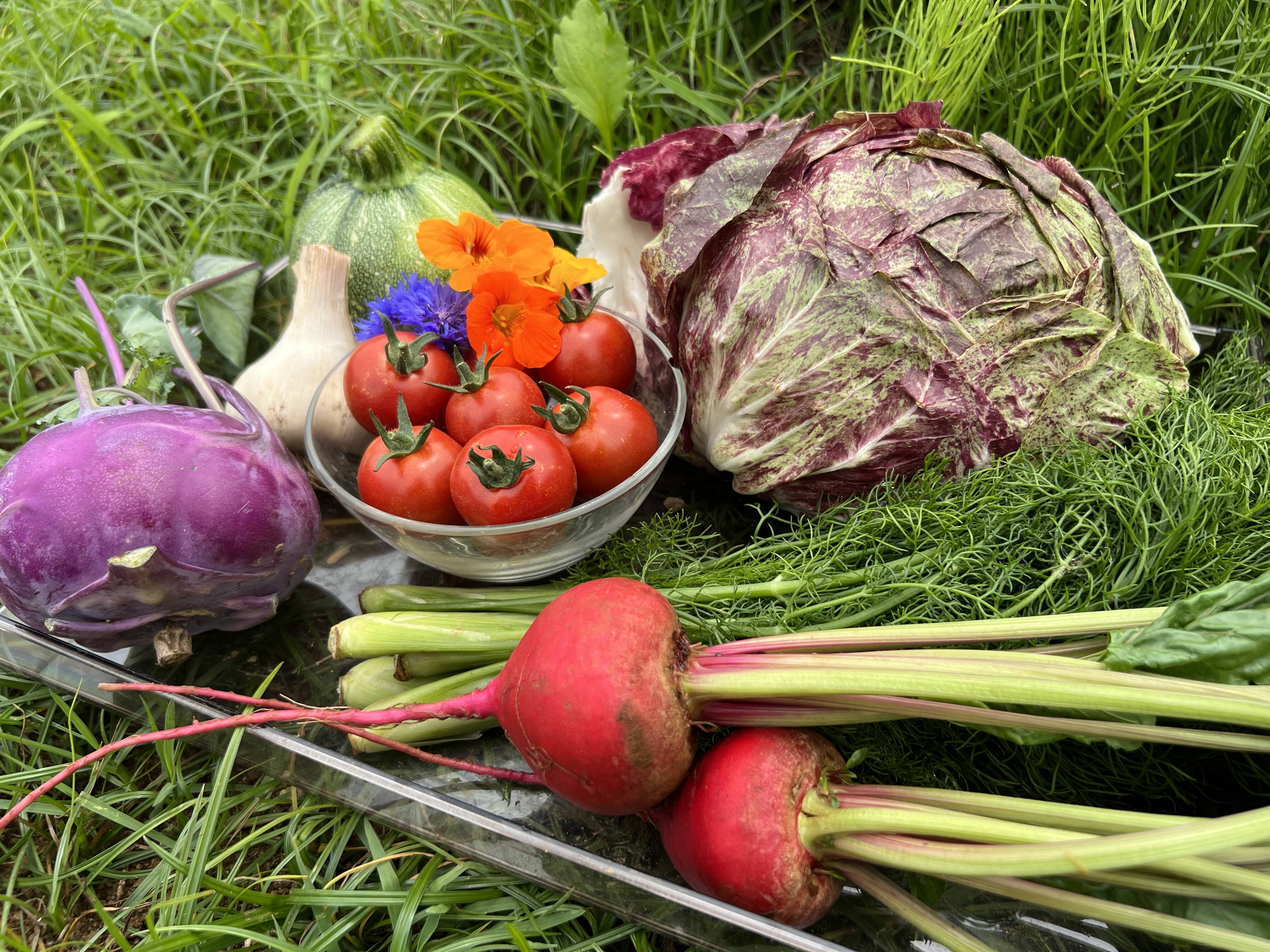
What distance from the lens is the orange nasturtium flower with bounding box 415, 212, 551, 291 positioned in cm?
129

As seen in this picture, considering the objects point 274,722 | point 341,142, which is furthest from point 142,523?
point 341,142

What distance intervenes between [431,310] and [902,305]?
2.21 feet

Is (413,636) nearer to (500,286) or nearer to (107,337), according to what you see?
(500,286)

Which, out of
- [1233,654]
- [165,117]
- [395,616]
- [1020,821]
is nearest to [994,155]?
[1233,654]

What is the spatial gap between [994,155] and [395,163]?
40.4 inches

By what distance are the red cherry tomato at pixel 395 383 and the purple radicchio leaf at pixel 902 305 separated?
13.7 inches

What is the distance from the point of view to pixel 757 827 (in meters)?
0.93

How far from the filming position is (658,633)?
979mm

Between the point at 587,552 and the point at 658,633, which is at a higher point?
the point at 658,633

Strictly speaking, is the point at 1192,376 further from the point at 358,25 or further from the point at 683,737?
the point at 358,25

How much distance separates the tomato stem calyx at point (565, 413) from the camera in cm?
119

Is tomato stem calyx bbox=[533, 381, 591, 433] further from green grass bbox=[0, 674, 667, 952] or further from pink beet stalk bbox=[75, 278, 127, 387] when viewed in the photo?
pink beet stalk bbox=[75, 278, 127, 387]

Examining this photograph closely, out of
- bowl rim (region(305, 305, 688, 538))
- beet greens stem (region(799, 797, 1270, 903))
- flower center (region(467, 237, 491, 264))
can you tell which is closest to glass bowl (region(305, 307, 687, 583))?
bowl rim (region(305, 305, 688, 538))

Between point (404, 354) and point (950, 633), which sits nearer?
point (950, 633)
